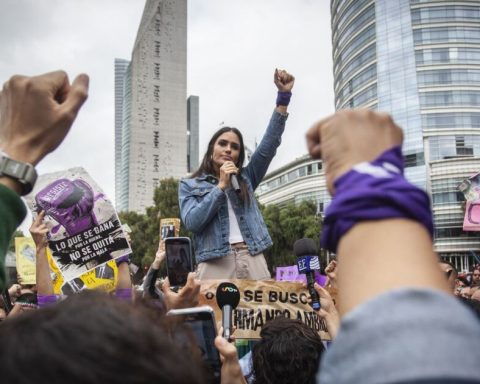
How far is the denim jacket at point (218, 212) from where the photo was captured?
126 inches

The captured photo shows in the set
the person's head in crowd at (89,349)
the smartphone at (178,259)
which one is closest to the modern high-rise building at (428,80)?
the smartphone at (178,259)

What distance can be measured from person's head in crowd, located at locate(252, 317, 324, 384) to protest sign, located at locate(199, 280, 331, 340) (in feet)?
2.77

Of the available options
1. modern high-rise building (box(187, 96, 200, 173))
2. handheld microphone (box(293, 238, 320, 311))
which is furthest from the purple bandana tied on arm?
modern high-rise building (box(187, 96, 200, 173))

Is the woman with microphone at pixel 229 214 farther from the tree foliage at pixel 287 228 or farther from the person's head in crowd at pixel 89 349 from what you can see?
the tree foliage at pixel 287 228

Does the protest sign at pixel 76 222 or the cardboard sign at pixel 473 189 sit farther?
the cardboard sign at pixel 473 189

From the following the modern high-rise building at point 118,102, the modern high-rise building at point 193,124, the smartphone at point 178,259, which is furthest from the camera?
the modern high-rise building at point 118,102

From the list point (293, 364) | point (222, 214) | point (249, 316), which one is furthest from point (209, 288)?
point (293, 364)

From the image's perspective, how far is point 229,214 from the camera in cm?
338

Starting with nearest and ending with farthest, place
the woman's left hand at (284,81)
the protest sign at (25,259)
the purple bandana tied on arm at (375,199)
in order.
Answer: the purple bandana tied on arm at (375,199) < the woman's left hand at (284,81) < the protest sign at (25,259)

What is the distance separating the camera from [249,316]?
3.11 metres

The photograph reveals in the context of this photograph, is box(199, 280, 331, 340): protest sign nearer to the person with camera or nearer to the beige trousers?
the beige trousers

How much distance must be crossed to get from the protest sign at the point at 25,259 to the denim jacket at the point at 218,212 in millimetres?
3867

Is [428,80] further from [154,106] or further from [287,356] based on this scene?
[287,356]

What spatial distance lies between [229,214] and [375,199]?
8.99 ft
